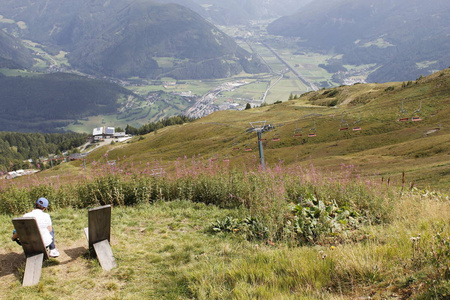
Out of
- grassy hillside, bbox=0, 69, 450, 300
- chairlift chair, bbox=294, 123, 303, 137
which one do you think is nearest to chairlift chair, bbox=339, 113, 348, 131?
chairlift chair, bbox=294, 123, 303, 137

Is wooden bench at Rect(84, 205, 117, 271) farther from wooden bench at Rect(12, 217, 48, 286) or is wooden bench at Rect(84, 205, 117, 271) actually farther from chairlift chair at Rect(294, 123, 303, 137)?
chairlift chair at Rect(294, 123, 303, 137)

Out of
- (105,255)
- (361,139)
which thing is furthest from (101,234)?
(361,139)

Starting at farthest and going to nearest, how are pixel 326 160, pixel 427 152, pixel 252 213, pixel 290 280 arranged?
pixel 326 160, pixel 427 152, pixel 252 213, pixel 290 280

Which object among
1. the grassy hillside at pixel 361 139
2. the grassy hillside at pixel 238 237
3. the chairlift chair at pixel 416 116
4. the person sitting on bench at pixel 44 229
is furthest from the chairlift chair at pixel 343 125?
the person sitting on bench at pixel 44 229

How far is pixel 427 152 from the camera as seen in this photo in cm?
3503

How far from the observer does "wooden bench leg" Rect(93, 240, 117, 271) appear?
269 inches

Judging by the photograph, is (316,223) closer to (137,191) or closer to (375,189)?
(375,189)

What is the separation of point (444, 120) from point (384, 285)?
5567 cm

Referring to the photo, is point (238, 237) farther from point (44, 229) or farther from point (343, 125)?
point (343, 125)

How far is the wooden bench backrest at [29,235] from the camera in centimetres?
655

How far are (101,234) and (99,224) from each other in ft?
1.12

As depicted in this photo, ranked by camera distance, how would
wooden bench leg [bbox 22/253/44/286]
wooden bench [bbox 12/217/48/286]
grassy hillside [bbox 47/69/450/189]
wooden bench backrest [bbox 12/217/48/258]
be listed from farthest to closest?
grassy hillside [bbox 47/69/450/189]
wooden bench backrest [bbox 12/217/48/258]
wooden bench [bbox 12/217/48/286]
wooden bench leg [bbox 22/253/44/286]

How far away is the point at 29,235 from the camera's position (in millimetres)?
6730

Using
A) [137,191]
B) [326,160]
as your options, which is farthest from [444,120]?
[137,191]
